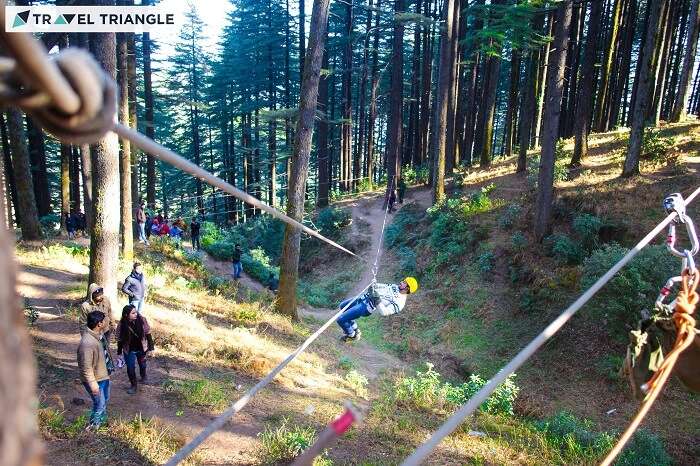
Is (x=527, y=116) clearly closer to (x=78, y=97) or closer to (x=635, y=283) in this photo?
(x=635, y=283)

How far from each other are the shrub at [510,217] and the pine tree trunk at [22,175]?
1749cm

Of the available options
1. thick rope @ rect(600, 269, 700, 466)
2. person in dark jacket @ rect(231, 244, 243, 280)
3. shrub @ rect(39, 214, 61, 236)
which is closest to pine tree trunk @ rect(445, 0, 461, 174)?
person in dark jacket @ rect(231, 244, 243, 280)

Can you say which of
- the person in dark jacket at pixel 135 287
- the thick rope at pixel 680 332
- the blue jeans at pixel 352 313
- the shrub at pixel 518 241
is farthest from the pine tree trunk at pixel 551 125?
the person in dark jacket at pixel 135 287

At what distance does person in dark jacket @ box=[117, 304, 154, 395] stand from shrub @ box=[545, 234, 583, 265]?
1278cm

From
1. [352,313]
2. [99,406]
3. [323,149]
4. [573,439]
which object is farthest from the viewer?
[323,149]

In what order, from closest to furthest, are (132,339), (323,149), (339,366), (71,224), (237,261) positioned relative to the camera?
(132,339)
(339,366)
(71,224)
(237,261)
(323,149)

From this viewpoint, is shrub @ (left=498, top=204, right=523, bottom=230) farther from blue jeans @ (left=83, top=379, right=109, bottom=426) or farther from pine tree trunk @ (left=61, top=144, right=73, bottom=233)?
A: pine tree trunk @ (left=61, top=144, right=73, bottom=233)

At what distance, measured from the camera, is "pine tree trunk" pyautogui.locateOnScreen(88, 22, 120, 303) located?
356 inches

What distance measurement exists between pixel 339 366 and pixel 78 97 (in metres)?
11.0

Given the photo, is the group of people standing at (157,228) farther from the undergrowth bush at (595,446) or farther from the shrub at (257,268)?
the undergrowth bush at (595,446)

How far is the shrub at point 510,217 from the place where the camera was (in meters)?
17.3

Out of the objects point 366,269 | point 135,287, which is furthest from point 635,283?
point 366,269

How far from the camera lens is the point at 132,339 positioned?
289 inches

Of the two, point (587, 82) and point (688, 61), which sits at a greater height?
point (688, 61)
